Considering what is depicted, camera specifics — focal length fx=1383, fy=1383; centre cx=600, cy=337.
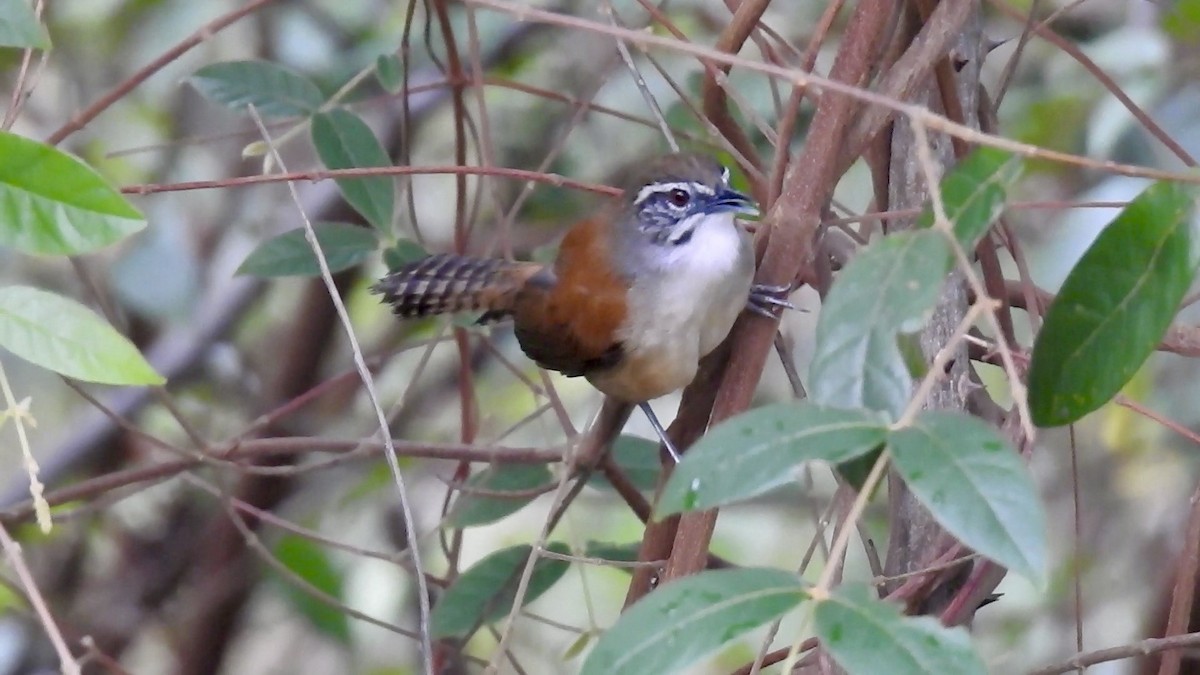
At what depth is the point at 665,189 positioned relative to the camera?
6.86 ft

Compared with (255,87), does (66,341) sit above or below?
below

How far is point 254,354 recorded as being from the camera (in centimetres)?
394

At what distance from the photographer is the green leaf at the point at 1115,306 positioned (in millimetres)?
1070

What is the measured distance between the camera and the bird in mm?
1949

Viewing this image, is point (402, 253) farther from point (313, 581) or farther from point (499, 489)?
point (313, 581)

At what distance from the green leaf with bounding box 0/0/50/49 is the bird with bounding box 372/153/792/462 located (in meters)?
0.78

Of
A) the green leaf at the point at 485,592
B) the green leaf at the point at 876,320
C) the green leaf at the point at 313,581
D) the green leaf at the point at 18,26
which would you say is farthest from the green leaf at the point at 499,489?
the green leaf at the point at 876,320

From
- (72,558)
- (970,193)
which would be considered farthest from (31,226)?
(72,558)

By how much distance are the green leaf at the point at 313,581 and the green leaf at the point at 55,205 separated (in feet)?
6.33

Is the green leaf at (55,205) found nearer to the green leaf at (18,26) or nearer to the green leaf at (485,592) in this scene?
the green leaf at (18,26)

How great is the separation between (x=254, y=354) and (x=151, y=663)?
1.22 meters

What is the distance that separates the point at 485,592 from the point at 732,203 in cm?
74

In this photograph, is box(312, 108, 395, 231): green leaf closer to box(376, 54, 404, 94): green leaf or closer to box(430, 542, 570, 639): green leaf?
box(376, 54, 404, 94): green leaf

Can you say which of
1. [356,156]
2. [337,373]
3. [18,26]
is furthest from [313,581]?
[18,26]
